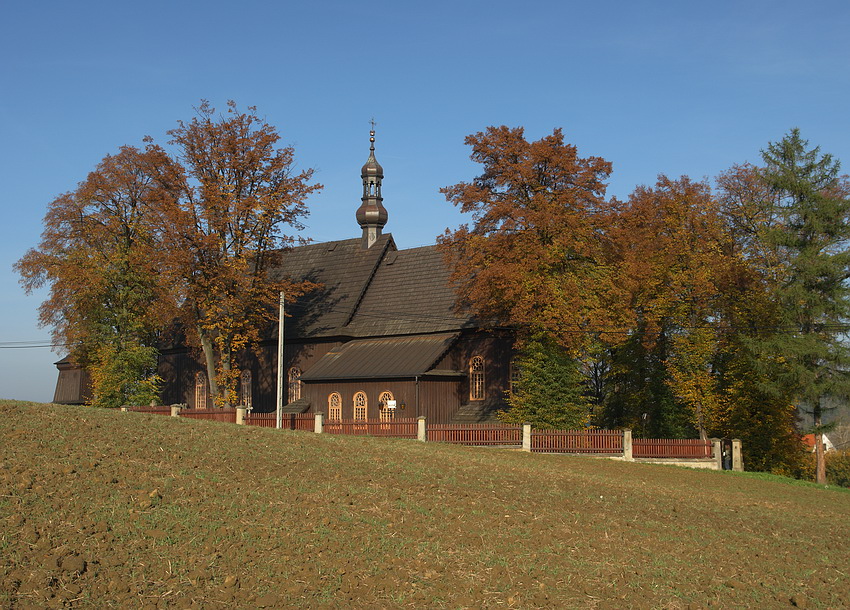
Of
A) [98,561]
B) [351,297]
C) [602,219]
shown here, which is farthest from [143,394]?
[98,561]

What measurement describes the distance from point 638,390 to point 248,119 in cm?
2403

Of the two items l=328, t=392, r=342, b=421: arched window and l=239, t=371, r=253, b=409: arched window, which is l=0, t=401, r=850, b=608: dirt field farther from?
l=239, t=371, r=253, b=409: arched window

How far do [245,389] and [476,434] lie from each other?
1897 cm

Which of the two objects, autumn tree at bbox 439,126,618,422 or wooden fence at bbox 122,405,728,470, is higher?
autumn tree at bbox 439,126,618,422

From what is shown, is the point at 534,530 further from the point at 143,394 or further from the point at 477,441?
the point at 143,394

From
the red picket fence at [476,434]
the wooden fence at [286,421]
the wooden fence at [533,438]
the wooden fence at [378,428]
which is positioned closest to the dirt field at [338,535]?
the wooden fence at [533,438]

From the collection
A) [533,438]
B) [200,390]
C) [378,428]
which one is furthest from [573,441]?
[200,390]

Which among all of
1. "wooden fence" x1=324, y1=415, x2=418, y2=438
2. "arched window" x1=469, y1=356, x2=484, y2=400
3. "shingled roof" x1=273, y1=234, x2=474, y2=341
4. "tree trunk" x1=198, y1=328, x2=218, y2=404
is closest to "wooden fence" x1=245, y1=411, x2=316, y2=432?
"wooden fence" x1=324, y1=415, x2=418, y2=438

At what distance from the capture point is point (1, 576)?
1059cm

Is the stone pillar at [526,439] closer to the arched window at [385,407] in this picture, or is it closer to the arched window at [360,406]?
the arched window at [385,407]

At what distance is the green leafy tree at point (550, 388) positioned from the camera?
3500 cm

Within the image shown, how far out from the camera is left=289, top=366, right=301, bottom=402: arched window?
46175mm

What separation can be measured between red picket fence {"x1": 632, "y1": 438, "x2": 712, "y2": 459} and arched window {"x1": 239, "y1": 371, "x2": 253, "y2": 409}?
22.7 meters

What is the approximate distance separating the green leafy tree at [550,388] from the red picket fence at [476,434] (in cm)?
241
